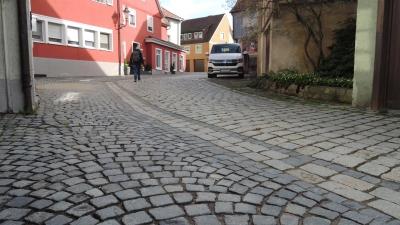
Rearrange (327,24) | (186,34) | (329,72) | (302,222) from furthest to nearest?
1. (186,34)
2. (327,24)
3. (329,72)
4. (302,222)

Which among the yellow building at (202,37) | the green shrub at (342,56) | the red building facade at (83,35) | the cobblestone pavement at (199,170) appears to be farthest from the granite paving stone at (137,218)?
the yellow building at (202,37)

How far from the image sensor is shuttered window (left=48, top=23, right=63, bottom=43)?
20.4 m

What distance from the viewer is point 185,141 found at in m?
4.55

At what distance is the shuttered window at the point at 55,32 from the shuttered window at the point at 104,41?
379cm

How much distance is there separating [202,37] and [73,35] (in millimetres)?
37373

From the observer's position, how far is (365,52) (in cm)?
730

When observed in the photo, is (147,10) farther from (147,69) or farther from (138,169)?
(138,169)

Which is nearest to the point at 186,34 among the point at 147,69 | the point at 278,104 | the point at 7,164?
the point at 147,69

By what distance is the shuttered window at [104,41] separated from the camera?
24.5 m

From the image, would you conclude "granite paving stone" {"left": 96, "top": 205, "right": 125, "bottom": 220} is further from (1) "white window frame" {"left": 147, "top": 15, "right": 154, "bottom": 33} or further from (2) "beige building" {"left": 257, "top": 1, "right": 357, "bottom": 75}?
(1) "white window frame" {"left": 147, "top": 15, "right": 154, "bottom": 33}

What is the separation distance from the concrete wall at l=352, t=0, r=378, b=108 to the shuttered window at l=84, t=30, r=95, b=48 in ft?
64.5

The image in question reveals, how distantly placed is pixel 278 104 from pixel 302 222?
622 cm

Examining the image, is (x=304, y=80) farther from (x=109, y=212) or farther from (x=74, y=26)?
(x=74, y=26)

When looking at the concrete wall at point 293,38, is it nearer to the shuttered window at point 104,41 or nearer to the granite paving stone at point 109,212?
the granite paving stone at point 109,212
